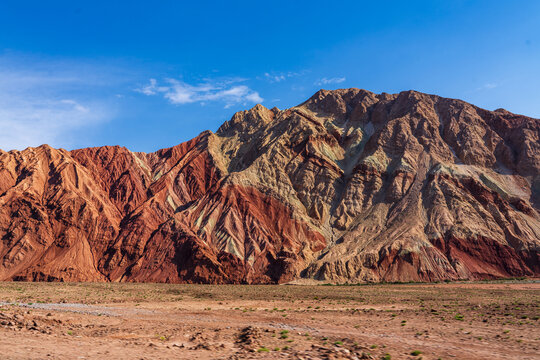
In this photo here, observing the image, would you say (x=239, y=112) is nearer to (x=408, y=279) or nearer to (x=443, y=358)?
(x=408, y=279)

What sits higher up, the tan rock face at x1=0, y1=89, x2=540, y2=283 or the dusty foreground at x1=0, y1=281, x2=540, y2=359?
the tan rock face at x1=0, y1=89, x2=540, y2=283

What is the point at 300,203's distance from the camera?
92.1m

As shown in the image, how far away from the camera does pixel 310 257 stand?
78.0m

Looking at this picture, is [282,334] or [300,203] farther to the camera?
[300,203]

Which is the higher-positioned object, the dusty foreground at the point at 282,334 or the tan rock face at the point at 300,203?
the tan rock face at the point at 300,203

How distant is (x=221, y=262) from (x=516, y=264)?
59479 mm

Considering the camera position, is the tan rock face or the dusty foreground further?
the tan rock face

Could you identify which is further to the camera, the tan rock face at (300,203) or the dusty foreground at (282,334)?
the tan rock face at (300,203)

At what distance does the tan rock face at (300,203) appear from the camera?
73188mm

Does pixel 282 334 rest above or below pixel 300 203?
below

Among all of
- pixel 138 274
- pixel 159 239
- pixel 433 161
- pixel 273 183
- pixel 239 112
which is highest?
pixel 239 112

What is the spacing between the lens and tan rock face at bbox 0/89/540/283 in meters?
73.2

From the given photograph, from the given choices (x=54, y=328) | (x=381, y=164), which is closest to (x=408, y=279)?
(x=381, y=164)

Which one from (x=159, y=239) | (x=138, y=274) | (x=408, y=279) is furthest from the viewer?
(x=159, y=239)
